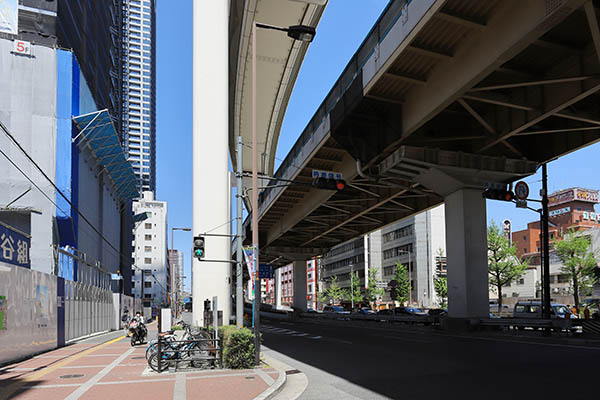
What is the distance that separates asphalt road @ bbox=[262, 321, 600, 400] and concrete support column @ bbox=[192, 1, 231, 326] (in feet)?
17.1

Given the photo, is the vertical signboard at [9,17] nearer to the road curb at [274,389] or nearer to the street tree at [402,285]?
the road curb at [274,389]

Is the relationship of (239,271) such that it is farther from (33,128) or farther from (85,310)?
(33,128)

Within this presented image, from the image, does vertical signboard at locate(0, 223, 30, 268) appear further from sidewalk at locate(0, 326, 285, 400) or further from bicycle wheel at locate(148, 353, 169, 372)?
bicycle wheel at locate(148, 353, 169, 372)

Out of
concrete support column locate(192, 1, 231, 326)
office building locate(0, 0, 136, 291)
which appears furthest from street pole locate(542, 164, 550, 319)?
office building locate(0, 0, 136, 291)

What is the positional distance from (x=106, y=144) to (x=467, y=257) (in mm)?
35957

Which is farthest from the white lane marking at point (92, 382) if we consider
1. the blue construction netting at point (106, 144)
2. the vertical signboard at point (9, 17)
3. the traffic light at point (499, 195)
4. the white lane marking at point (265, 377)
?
the vertical signboard at point (9, 17)

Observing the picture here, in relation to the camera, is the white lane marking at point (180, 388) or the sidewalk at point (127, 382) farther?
the sidewalk at point (127, 382)

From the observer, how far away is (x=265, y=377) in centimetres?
1216

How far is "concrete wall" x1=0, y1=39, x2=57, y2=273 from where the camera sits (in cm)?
3649

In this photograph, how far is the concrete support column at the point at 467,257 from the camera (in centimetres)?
2730

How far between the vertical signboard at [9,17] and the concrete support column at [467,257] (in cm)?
3417

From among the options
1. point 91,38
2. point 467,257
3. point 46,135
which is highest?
point 91,38

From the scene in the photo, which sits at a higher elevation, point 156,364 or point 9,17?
point 9,17

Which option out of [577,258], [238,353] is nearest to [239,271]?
[238,353]
